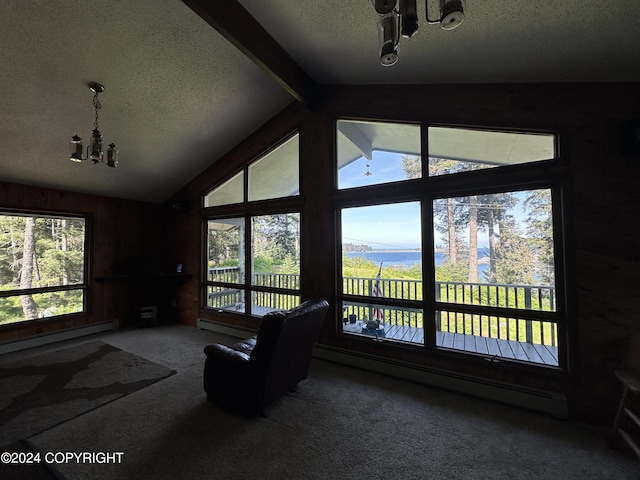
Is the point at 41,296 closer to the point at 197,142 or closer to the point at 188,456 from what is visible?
the point at 197,142


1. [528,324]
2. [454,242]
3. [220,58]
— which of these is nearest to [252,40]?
[220,58]

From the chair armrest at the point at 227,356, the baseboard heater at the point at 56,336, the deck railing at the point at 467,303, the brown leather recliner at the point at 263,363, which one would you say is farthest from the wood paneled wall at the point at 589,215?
the baseboard heater at the point at 56,336

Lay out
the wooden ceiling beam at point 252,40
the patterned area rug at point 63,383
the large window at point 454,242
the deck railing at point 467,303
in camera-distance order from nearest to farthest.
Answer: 1. the wooden ceiling beam at point 252,40
2. the patterned area rug at point 63,383
3. the large window at point 454,242
4. the deck railing at point 467,303

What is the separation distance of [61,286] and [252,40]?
5.15m

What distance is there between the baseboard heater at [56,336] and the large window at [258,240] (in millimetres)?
1838

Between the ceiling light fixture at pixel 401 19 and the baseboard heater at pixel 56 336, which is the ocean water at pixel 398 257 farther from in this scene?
the baseboard heater at pixel 56 336

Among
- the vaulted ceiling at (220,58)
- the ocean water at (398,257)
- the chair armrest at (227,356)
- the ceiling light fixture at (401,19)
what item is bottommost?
the chair armrest at (227,356)

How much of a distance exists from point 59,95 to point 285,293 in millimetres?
3615

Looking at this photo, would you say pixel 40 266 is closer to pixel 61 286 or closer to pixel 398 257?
pixel 61 286

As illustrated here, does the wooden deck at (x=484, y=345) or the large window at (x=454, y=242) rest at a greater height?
the large window at (x=454, y=242)

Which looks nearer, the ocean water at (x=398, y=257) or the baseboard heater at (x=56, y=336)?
the ocean water at (x=398, y=257)

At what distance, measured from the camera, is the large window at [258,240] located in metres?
4.26

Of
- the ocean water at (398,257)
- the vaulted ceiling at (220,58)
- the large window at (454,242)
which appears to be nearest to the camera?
the vaulted ceiling at (220,58)

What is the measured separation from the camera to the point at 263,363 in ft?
7.47
